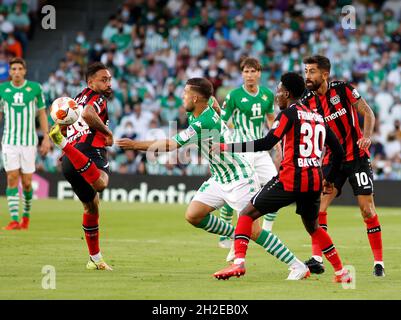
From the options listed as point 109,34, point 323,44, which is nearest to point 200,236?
point 323,44

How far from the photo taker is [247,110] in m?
14.3

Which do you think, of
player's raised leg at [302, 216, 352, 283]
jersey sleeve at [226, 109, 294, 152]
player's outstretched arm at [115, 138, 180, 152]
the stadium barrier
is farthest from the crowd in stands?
jersey sleeve at [226, 109, 294, 152]

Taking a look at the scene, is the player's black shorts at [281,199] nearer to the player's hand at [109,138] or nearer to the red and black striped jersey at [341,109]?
the red and black striped jersey at [341,109]

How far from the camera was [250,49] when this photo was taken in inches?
1105

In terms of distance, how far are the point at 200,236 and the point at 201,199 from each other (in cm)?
509

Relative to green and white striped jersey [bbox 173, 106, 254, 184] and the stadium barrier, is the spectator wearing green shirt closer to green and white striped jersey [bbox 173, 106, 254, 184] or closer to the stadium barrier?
the stadium barrier

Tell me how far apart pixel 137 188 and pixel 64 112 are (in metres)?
14.1

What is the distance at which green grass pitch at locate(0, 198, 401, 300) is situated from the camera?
29.8 feet

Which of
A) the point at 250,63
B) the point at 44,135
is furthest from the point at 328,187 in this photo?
the point at 44,135

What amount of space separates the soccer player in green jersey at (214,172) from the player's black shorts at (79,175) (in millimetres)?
1200

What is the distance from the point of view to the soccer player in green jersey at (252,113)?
46.6ft

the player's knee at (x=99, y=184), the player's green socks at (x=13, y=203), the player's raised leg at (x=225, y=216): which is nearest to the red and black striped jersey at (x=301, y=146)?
the player's knee at (x=99, y=184)

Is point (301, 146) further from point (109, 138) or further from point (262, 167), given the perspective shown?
point (262, 167)
